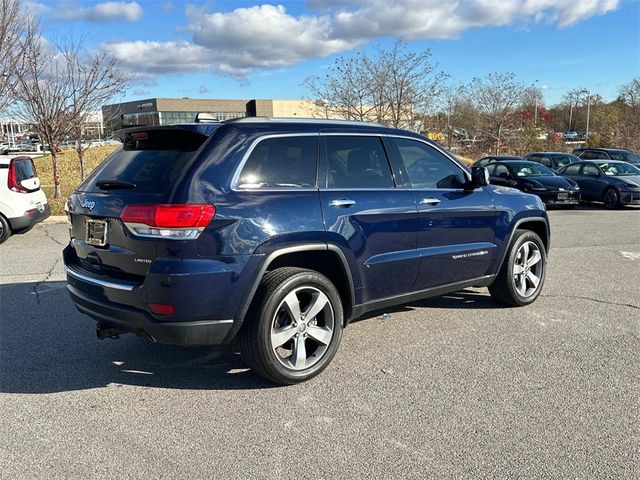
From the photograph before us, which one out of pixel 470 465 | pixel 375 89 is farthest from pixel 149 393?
pixel 375 89

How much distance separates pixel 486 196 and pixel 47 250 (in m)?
7.26

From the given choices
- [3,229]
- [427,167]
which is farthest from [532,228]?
[3,229]

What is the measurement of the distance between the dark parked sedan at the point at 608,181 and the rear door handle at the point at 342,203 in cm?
1496

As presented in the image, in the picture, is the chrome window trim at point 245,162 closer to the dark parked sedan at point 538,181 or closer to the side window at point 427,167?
the side window at point 427,167

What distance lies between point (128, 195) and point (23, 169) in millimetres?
7883

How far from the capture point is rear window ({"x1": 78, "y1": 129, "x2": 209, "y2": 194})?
352 centimetres

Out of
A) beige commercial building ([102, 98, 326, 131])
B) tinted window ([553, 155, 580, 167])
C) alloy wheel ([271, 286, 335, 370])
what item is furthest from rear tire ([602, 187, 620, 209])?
alloy wheel ([271, 286, 335, 370])

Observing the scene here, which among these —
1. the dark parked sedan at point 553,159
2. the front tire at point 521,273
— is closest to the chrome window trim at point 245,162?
the front tire at point 521,273

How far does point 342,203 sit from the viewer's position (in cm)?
400

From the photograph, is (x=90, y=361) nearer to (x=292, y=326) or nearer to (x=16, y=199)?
(x=292, y=326)

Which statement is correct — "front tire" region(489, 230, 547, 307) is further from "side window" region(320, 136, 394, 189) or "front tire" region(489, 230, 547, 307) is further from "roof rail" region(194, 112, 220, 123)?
"roof rail" region(194, 112, 220, 123)

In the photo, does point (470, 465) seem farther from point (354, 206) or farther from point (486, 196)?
point (486, 196)

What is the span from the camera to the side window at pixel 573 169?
1798 centimetres

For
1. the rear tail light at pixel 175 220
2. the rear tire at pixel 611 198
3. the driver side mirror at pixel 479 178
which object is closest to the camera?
the rear tail light at pixel 175 220
